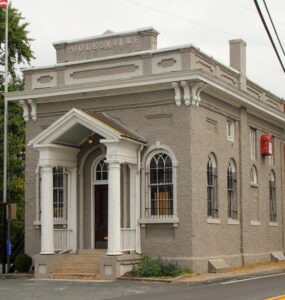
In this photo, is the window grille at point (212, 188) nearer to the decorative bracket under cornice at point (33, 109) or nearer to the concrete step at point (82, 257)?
the concrete step at point (82, 257)

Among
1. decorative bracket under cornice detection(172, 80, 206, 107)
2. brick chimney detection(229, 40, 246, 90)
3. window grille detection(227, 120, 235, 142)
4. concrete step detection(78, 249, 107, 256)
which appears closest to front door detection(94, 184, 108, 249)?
concrete step detection(78, 249, 107, 256)

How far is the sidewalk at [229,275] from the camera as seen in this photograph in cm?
2076

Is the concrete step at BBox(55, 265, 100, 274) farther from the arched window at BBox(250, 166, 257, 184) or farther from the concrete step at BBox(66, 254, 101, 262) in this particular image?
the arched window at BBox(250, 166, 257, 184)

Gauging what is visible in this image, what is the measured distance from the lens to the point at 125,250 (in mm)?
23172

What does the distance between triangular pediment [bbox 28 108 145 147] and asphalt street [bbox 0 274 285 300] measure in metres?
4.74

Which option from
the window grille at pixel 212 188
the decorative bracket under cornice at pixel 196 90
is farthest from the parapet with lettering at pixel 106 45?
the window grille at pixel 212 188

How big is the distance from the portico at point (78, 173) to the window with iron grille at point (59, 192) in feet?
0.17

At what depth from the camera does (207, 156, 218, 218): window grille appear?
24.6 m

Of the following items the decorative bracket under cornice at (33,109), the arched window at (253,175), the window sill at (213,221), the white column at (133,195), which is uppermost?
the decorative bracket under cornice at (33,109)

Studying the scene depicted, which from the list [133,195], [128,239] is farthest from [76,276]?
[133,195]

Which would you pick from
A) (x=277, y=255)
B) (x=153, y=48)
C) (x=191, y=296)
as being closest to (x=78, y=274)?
(x=191, y=296)

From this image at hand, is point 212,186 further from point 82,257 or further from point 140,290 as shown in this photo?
point 140,290

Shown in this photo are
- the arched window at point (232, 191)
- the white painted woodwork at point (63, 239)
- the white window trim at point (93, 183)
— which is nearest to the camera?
the white painted woodwork at point (63, 239)

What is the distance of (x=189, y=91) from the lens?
23.2 m
